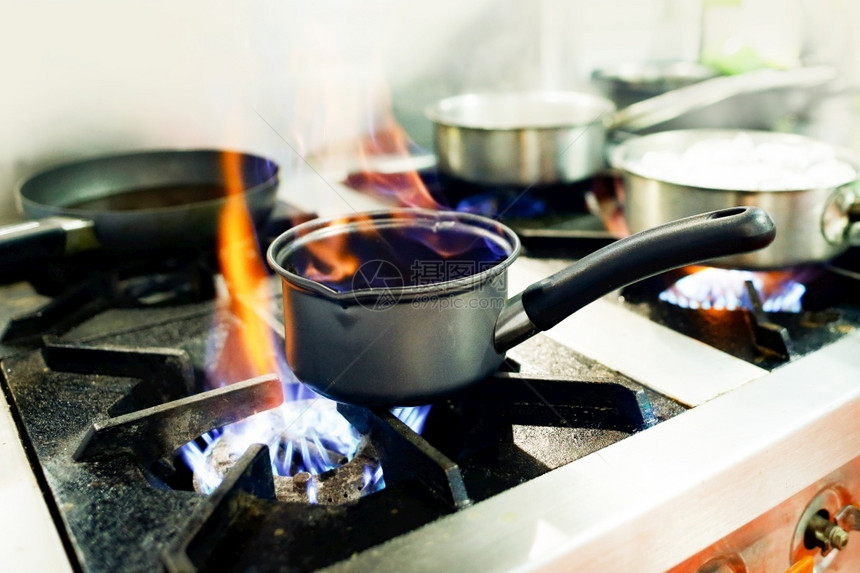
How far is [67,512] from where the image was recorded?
52cm

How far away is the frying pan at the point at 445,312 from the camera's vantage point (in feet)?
1.78

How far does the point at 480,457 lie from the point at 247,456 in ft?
0.62

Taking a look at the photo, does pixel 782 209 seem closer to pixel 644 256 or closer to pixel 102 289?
pixel 644 256

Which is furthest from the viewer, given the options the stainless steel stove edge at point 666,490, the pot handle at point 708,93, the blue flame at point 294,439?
the pot handle at point 708,93

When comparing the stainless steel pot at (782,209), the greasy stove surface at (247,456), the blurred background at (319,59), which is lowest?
the greasy stove surface at (247,456)

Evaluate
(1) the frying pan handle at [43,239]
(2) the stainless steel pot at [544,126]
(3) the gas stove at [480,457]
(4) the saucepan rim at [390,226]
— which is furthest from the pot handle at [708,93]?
(1) the frying pan handle at [43,239]

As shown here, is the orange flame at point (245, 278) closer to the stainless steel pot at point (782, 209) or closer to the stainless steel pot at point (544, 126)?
the stainless steel pot at point (544, 126)

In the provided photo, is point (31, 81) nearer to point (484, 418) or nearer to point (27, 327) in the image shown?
point (27, 327)

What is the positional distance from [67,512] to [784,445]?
559mm

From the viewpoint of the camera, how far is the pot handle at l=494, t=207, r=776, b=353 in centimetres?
53

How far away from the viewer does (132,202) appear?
103cm

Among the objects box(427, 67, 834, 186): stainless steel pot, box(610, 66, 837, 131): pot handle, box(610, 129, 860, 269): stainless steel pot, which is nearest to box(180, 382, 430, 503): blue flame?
box(610, 129, 860, 269): stainless steel pot

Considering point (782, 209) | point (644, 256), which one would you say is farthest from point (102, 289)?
point (782, 209)

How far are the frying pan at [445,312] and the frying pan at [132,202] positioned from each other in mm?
278
